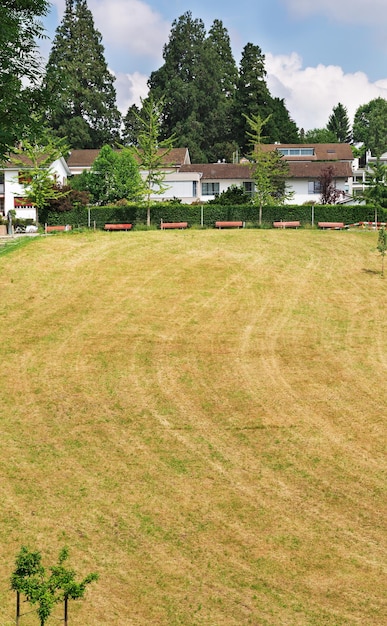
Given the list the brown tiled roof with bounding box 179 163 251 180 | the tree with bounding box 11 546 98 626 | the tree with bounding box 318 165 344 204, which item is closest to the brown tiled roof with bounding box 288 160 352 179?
the tree with bounding box 318 165 344 204

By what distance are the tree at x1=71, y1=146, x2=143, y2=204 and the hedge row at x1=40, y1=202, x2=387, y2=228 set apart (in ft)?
48.5

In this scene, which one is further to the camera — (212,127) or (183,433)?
(212,127)

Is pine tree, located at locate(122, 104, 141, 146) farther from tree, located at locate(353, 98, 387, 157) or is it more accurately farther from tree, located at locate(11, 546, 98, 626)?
tree, located at locate(11, 546, 98, 626)

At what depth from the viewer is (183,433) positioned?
853 inches

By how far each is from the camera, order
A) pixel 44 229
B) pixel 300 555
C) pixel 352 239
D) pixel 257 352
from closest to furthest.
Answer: pixel 300 555
pixel 257 352
pixel 352 239
pixel 44 229

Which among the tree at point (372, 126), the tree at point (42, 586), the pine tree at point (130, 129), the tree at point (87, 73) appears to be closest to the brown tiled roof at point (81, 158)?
the tree at point (87, 73)

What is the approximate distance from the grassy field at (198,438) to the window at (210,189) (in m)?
43.5

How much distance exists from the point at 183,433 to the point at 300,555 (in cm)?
681

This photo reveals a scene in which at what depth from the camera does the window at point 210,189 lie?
83062 millimetres

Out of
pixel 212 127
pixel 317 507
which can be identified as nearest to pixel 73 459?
pixel 317 507

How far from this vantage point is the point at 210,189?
83.3m

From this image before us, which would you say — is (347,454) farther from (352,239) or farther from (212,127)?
(212,127)

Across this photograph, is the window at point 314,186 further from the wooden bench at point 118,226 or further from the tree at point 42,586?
the tree at point 42,586

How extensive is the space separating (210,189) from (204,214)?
91.3 ft
